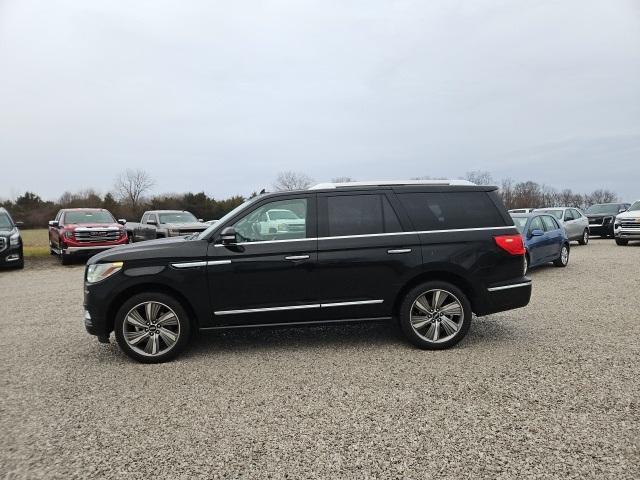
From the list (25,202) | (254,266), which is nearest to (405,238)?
(254,266)

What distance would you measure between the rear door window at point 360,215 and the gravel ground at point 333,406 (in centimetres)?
138

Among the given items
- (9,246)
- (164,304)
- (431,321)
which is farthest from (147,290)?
(9,246)

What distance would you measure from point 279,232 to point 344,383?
179 centimetres

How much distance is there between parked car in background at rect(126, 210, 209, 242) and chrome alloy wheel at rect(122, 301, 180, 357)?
37.4 feet

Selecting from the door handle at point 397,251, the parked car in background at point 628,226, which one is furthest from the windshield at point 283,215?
the parked car in background at point 628,226

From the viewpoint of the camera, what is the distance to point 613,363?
4.50 m

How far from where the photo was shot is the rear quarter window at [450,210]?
5195 millimetres

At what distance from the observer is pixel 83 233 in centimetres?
1517

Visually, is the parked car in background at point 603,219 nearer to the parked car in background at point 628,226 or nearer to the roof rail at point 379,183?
the parked car in background at point 628,226

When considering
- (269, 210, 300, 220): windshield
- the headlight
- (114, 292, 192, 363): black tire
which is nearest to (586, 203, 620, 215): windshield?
(269, 210, 300, 220): windshield

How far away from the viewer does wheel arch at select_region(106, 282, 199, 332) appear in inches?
193

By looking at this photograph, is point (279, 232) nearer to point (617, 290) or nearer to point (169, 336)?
→ point (169, 336)

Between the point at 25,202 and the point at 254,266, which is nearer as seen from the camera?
the point at 254,266

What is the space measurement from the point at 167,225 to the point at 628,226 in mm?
17749
